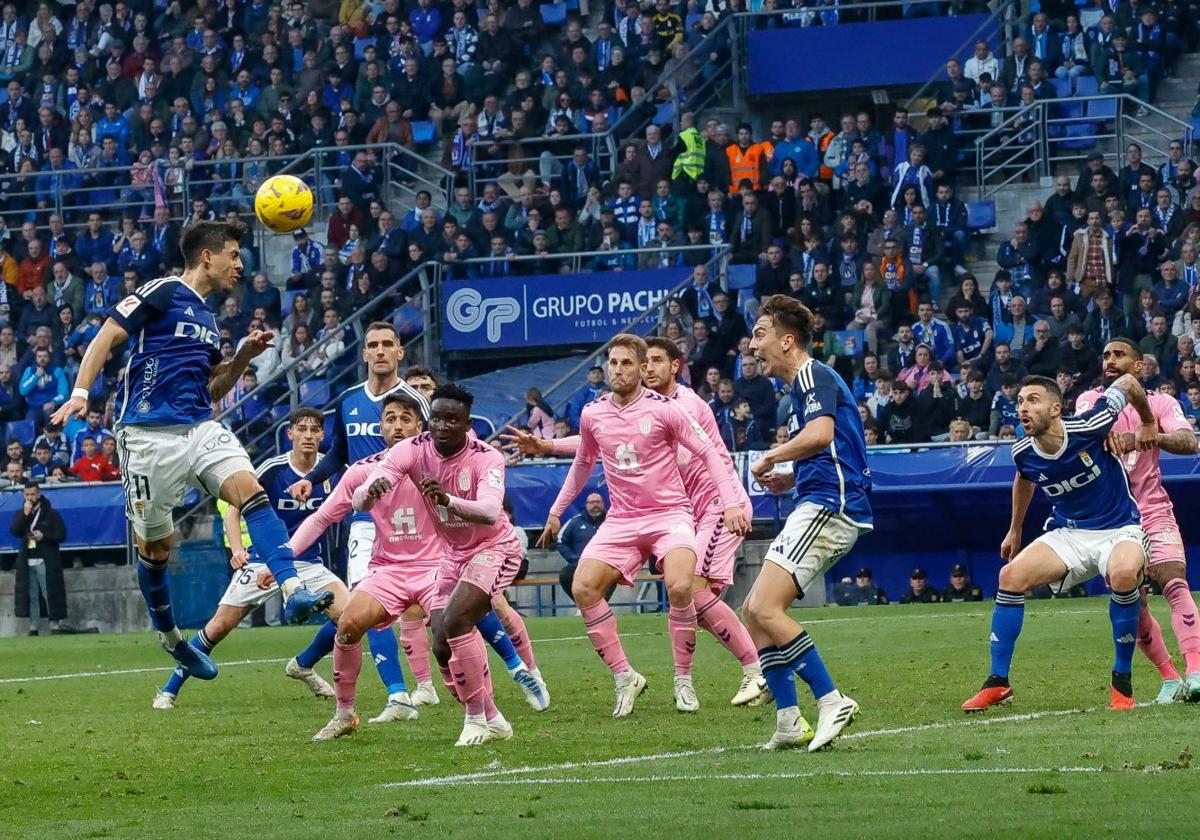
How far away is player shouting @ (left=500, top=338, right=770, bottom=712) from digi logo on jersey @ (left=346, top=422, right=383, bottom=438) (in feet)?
3.00

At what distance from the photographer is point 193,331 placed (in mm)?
11320

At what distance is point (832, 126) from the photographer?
33.0m

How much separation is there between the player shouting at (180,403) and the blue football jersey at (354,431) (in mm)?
1519

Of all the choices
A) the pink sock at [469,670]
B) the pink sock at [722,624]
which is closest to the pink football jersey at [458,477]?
the pink sock at [469,670]

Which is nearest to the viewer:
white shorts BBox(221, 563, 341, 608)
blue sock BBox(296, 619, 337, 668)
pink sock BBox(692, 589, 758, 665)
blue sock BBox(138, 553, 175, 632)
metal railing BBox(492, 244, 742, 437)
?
blue sock BBox(138, 553, 175, 632)

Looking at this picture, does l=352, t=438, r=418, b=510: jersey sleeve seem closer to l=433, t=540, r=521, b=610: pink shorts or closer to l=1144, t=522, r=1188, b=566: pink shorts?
l=433, t=540, r=521, b=610: pink shorts

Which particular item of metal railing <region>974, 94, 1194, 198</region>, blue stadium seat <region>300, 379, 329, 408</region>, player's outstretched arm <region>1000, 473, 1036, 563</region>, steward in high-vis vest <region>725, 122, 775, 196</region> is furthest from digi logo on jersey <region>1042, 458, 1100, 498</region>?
blue stadium seat <region>300, 379, 329, 408</region>

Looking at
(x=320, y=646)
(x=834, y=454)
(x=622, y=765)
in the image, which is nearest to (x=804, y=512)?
(x=834, y=454)

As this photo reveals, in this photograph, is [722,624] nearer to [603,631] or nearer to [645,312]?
[603,631]

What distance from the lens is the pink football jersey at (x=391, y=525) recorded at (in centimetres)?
1139

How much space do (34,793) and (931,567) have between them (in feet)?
56.8

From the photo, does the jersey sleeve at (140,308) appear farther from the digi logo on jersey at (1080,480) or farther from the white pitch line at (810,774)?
the digi logo on jersey at (1080,480)

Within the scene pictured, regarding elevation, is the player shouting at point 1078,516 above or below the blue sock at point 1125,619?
above

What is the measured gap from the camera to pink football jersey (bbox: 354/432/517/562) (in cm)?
1046
